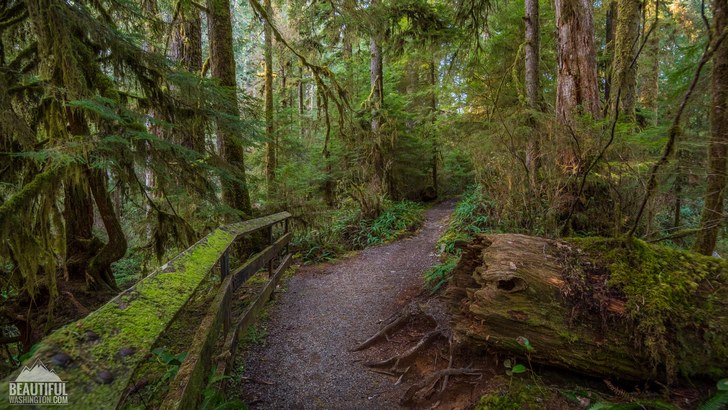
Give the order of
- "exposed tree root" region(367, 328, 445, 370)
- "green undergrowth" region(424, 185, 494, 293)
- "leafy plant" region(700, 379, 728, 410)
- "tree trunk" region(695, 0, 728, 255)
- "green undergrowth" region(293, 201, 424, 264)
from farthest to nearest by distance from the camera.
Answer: "green undergrowth" region(293, 201, 424, 264) < "green undergrowth" region(424, 185, 494, 293) < "exposed tree root" region(367, 328, 445, 370) < "tree trunk" region(695, 0, 728, 255) < "leafy plant" region(700, 379, 728, 410)

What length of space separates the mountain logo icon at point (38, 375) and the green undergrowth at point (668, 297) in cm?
348

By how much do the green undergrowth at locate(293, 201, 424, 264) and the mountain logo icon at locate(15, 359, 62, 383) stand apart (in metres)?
7.44

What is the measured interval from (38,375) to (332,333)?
155 inches

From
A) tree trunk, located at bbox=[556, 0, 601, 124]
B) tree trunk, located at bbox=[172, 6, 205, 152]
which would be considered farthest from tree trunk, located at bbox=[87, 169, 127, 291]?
tree trunk, located at bbox=[556, 0, 601, 124]

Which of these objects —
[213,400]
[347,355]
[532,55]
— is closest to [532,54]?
[532,55]

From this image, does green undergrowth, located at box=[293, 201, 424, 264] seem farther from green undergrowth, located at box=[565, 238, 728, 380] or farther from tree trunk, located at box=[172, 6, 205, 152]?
green undergrowth, located at box=[565, 238, 728, 380]

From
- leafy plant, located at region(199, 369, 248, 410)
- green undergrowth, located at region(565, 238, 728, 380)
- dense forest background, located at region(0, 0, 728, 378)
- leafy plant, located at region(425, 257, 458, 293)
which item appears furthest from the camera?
leafy plant, located at region(425, 257, 458, 293)

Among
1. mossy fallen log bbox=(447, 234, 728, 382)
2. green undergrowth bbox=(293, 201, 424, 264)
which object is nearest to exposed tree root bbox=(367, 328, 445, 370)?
mossy fallen log bbox=(447, 234, 728, 382)

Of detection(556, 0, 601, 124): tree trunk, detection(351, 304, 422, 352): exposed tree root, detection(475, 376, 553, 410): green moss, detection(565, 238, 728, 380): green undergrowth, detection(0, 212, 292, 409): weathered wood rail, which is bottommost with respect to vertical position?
detection(351, 304, 422, 352): exposed tree root

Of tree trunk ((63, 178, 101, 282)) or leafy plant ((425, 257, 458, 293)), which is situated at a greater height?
tree trunk ((63, 178, 101, 282))

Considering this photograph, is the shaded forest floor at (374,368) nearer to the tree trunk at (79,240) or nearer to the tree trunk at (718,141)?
the tree trunk at (718,141)

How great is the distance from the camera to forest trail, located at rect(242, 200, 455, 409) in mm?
3445

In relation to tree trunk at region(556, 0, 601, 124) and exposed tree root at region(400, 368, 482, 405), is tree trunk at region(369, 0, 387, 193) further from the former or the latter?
exposed tree root at region(400, 368, 482, 405)

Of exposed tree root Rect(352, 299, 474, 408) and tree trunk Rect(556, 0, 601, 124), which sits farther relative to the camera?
tree trunk Rect(556, 0, 601, 124)
